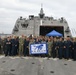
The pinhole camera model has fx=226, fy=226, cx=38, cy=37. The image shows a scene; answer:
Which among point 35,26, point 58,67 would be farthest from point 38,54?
point 35,26

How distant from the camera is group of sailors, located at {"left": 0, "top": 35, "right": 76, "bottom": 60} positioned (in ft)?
44.9

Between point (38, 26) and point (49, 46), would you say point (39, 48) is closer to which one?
point (49, 46)

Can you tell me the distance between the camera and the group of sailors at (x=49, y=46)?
44.9 feet

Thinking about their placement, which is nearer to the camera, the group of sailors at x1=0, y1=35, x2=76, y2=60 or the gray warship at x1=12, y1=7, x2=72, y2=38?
the group of sailors at x1=0, y1=35, x2=76, y2=60

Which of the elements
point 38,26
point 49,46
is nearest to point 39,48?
point 49,46

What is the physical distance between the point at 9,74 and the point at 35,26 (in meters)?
17.0

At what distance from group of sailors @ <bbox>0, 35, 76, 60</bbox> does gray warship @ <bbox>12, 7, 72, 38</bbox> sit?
9725 mm

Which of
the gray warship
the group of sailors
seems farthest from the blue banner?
the gray warship

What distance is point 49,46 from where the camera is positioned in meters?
14.1

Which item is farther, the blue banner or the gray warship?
the gray warship

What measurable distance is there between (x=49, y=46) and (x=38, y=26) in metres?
11.9

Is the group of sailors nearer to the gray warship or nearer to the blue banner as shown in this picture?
the blue banner

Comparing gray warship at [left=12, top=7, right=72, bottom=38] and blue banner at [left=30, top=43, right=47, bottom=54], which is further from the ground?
gray warship at [left=12, top=7, right=72, bottom=38]

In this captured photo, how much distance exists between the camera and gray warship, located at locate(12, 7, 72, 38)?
24.8m
